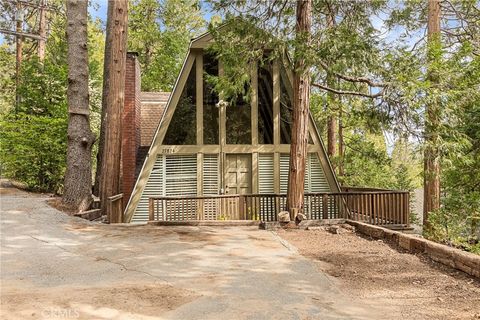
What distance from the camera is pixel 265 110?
11.8 meters

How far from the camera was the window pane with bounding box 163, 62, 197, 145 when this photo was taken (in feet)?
37.4

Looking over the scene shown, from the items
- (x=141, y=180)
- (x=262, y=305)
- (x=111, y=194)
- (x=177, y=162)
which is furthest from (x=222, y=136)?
(x=262, y=305)

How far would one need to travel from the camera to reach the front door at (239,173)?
11625 mm

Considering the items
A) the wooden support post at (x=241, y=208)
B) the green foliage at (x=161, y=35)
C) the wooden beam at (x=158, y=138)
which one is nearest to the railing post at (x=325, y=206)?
the wooden support post at (x=241, y=208)

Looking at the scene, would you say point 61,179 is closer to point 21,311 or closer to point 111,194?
point 111,194

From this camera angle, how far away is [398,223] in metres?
9.02

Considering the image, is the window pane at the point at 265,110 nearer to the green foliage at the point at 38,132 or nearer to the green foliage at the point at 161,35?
the green foliage at the point at 38,132

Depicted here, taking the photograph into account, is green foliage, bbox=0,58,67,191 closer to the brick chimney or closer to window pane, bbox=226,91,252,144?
the brick chimney

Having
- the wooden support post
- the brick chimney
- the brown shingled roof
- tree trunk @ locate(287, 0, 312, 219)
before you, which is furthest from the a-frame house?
the brown shingled roof

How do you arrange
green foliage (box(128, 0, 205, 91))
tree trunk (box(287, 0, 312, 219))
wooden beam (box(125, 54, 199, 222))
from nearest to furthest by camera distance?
tree trunk (box(287, 0, 312, 219)) → wooden beam (box(125, 54, 199, 222)) → green foliage (box(128, 0, 205, 91))

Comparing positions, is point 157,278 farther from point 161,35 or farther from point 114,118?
point 161,35

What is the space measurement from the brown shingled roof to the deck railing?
5.50 m

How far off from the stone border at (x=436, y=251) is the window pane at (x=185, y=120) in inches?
248

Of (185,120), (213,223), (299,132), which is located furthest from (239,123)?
(213,223)
